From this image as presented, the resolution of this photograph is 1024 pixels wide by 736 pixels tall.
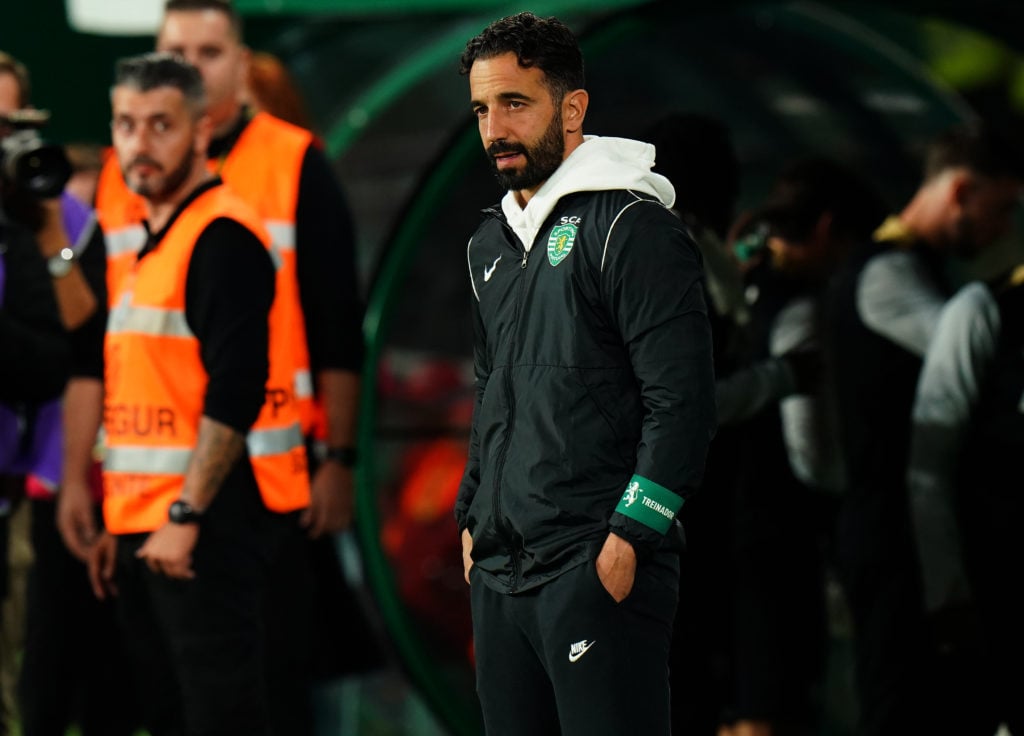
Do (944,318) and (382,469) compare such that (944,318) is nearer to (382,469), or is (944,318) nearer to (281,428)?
(281,428)

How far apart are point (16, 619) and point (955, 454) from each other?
2704 mm

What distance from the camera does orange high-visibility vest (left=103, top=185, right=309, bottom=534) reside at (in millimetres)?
3875

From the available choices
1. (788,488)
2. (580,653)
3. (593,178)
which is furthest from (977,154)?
(580,653)

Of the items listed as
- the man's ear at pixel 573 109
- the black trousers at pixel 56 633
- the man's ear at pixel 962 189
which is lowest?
the black trousers at pixel 56 633

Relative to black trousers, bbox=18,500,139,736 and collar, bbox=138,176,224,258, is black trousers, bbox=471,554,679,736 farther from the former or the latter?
black trousers, bbox=18,500,139,736

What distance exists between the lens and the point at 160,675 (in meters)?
3.93

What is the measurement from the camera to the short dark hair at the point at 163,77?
157 inches

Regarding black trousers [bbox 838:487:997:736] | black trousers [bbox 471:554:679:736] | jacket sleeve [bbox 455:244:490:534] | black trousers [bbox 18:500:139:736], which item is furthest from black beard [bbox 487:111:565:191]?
black trousers [bbox 18:500:139:736]

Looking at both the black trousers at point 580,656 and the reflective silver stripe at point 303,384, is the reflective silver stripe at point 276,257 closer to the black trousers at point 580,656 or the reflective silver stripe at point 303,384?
the reflective silver stripe at point 303,384

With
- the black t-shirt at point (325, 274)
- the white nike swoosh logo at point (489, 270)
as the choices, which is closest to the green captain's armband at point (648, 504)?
the white nike swoosh logo at point (489, 270)

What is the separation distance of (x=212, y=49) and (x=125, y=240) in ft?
1.94

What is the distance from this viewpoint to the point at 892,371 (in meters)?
4.70

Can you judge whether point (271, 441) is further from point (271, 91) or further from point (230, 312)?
point (271, 91)

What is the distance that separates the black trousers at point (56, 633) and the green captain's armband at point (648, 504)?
2.32 metres
